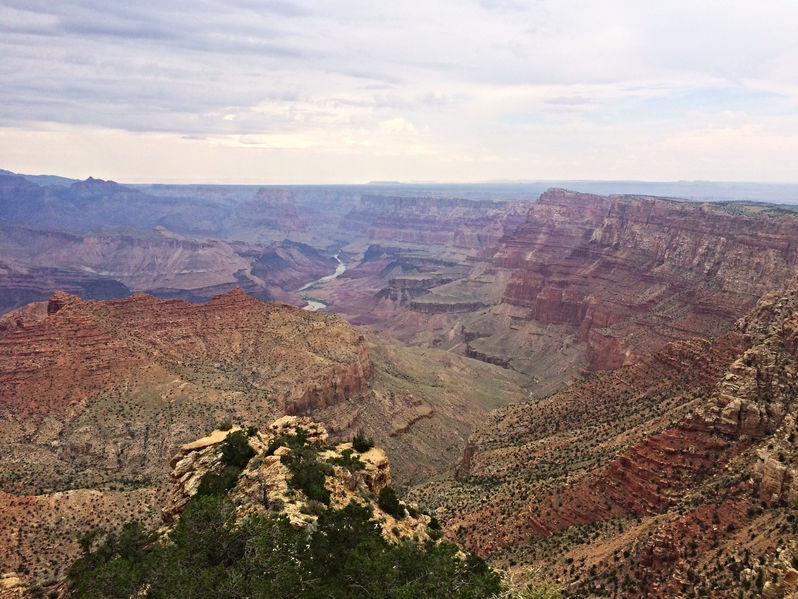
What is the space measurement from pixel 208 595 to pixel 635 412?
57472mm

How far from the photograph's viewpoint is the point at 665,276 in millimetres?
153625

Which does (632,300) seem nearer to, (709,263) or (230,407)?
(709,263)

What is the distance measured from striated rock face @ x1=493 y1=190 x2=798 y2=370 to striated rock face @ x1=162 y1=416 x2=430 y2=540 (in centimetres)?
9402

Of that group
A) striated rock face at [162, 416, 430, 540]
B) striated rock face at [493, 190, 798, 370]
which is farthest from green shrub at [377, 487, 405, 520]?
striated rock face at [493, 190, 798, 370]

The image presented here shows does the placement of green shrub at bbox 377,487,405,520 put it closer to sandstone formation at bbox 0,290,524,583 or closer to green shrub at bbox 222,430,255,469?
green shrub at bbox 222,430,255,469

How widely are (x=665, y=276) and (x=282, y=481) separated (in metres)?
139

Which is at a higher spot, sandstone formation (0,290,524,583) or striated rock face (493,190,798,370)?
striated rock face (493,190,798,370)

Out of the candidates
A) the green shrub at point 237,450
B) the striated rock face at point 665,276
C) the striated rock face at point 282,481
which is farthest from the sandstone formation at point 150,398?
the striated rock face at point 665,276

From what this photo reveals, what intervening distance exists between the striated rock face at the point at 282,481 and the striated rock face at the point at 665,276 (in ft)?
308

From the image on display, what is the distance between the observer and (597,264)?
188625 millimetres

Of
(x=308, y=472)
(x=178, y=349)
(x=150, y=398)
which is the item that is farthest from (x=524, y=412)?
(x=178, y=349)

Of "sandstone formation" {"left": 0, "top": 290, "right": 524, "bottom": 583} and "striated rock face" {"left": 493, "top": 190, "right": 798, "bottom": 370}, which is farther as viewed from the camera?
"striated rock face" {"left": 493, "top": 190, "right": 798, "bottom": 370}

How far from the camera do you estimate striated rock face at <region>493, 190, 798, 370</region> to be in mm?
126500

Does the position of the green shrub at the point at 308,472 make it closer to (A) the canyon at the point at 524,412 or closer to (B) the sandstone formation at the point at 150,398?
(A) the canyon at the point at 524,412
